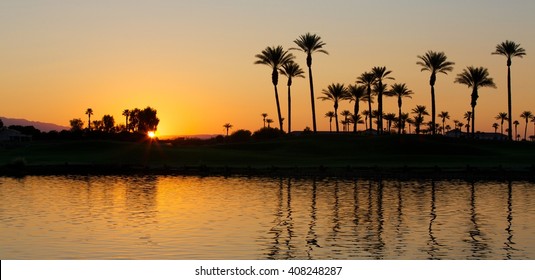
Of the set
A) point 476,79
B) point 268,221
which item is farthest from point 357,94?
point 268,221

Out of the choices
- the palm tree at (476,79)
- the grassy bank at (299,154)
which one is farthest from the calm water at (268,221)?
the palm tree at (476,79)

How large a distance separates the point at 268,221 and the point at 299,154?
63435 millimetres

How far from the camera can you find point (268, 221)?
33.4 meters

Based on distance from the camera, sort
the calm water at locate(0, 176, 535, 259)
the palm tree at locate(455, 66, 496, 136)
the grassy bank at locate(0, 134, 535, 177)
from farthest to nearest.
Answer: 1. the palm tree at locate(455, 66, 496, 136)
2. the grassy bank at locate(0, 134, 535, 177)
3. the calm water at locate(0, 176, 535, 259)

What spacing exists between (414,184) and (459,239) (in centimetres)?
2676

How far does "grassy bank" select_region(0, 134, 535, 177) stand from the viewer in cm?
7419

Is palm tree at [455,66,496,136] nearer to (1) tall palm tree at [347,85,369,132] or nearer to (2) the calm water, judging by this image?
(1) tall palm tree at [347,85,369,132]

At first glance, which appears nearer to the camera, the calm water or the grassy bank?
the calm water

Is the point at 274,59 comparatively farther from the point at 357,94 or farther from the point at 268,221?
the point at 268,221

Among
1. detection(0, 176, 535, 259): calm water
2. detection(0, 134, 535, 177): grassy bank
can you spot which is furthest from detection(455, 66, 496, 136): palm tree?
detection(0, 176, 535, 259): calm water

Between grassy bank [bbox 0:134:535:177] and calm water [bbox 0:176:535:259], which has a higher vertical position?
grassy bank [bbox 0:134:535:177]

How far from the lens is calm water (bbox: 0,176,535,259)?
2561 centimetres

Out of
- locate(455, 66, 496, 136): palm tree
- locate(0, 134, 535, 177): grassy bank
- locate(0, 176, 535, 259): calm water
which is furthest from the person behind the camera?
locate(455, 66, 496, 136): palm tree

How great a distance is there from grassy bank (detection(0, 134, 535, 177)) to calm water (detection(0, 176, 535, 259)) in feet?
62.0
